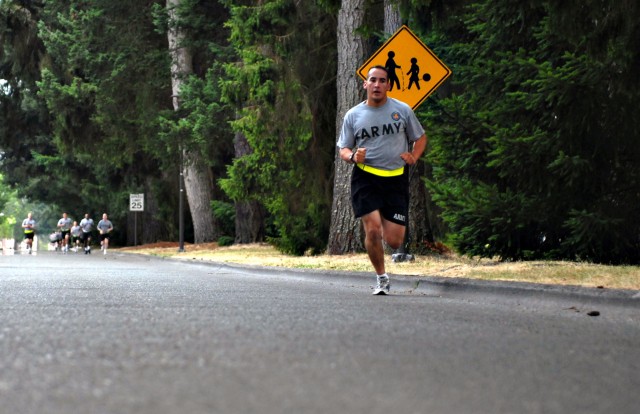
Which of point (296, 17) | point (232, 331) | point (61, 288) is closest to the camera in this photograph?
point (232, 331)

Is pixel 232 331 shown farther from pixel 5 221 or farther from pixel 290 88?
pixel 5 221

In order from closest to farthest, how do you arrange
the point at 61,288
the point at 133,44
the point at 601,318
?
1. the point at 601,318
2. the point at 61,288
3. the point at 133,44

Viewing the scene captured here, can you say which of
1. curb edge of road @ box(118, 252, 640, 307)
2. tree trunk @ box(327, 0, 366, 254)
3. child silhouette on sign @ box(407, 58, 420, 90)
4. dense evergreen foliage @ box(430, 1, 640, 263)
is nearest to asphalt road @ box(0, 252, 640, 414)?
curb edge of road @ box(118, 252, 640, 307)

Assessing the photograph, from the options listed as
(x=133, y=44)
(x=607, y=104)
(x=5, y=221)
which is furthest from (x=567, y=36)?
(x=5, y=221)

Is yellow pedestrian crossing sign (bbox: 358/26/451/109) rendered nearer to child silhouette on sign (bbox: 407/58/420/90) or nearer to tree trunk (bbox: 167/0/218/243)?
child silhouette on sign (bbox: 407/58/420/90)

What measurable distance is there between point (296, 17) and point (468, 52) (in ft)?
33.2

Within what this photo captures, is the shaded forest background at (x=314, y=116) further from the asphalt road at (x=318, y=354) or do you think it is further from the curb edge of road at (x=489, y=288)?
the asphalt road at (x=318, y=354)

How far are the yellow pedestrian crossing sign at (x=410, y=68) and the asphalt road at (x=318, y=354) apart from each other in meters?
5.14

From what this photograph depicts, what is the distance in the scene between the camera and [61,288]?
12.5 m

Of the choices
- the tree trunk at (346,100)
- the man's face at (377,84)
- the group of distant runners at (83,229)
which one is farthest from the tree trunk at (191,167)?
the man's face at (377,84)

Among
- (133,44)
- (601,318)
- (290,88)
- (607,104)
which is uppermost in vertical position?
(133,44)

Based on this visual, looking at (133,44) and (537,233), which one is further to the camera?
(133,44)

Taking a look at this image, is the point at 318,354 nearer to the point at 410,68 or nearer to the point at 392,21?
the point at 410,68

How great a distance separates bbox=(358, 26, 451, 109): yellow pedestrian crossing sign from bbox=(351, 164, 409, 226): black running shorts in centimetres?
386
